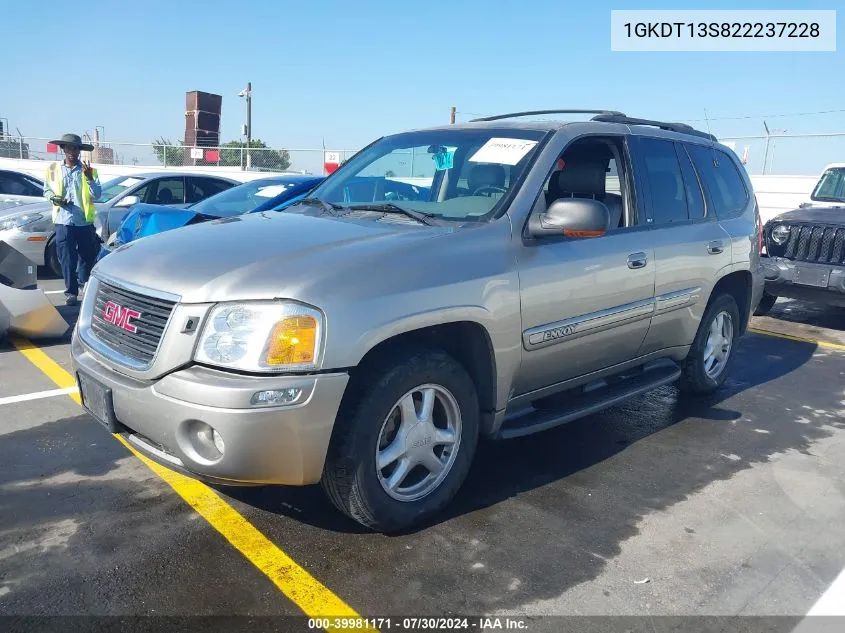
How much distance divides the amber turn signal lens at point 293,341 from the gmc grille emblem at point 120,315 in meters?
0.70

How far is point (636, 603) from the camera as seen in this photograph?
278 centimetres

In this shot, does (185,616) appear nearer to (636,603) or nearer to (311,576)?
(311,576)

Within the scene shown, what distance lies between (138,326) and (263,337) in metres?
0.65

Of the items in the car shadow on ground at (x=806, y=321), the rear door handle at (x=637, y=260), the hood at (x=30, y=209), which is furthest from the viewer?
the hood at (x=30, y=209)

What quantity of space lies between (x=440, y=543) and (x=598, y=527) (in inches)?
30.7

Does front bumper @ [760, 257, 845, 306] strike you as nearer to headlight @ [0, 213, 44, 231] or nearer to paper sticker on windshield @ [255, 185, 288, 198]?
paper sticker on windshield @ [255, 185, 288, 198]

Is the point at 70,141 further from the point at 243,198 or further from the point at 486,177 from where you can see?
the point at 486,177

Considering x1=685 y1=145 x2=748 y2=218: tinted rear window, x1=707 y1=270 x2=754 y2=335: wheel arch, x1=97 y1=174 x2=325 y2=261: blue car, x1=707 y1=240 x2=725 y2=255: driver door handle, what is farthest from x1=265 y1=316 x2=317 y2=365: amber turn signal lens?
x1=97 y1=174 x2=325 y2=261: blue car

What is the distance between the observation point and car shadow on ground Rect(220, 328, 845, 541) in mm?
3551

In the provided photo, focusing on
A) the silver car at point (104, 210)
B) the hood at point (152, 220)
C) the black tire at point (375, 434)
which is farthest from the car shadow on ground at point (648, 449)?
the silver car at point (104, 210)

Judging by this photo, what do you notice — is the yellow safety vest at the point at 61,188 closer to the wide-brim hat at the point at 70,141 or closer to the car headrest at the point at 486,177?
the wide-brim hat at the point at 70,141

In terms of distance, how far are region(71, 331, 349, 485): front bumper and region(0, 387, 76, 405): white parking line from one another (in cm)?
246

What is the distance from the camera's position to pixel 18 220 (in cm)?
918

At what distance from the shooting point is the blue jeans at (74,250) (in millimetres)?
7820
